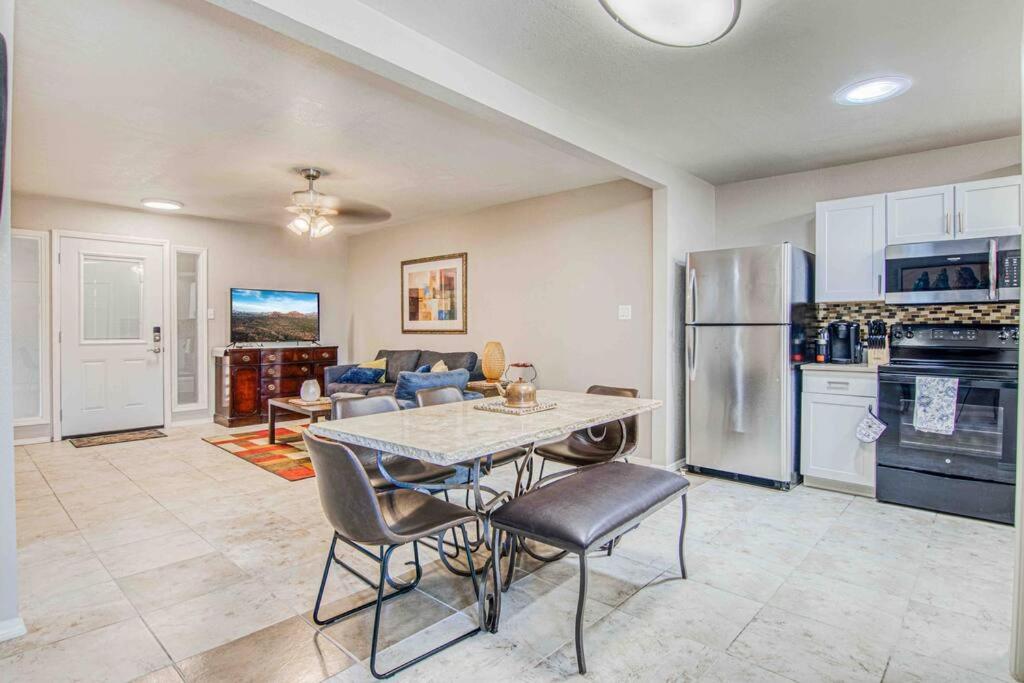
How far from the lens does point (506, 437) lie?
73.4 inches

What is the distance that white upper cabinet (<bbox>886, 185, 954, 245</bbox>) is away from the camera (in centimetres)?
352

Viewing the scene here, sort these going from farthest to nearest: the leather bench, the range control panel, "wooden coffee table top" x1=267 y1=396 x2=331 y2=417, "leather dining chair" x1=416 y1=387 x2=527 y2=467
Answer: "wooden coffee table top" x1=267 y1=396 x2=331 y2=417 → the range control panel → "leather dining chair" x1=416 y1=387 x2=527 y2=467 → the leather bench

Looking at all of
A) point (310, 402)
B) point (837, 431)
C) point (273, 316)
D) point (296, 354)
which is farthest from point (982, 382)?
point (273, 316)

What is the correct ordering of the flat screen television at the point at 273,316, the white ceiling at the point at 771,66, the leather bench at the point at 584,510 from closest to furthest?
the leather bench at the point at 584,510 < the white ceiling at the point at 771,66 < the flat screen television at the point at 273,316

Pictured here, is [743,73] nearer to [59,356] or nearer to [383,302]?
[383,302]

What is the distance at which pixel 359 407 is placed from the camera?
265 cm

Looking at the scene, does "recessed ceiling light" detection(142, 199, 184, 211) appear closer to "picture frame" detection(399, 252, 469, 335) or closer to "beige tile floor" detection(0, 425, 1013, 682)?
"picture frame" detection(399, 252, 469, 335)

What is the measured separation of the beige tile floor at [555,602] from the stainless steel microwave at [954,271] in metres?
1.39

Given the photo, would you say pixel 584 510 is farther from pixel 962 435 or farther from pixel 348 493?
pixel 962 435

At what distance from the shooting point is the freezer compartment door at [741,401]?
150 inches

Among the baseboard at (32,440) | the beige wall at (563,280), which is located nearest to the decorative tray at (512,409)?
the beige wall at (563,280)

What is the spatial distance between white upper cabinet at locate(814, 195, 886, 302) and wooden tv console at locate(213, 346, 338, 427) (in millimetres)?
5467

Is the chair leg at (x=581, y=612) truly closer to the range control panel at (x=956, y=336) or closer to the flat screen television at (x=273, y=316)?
the range control panel at (x=956, y=336)

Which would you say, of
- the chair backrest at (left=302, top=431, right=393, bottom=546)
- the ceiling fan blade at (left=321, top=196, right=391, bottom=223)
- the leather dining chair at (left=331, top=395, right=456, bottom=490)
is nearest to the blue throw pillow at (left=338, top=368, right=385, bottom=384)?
the ceiling fan blade at (left=321, top=196, right=391, bottom=223)
